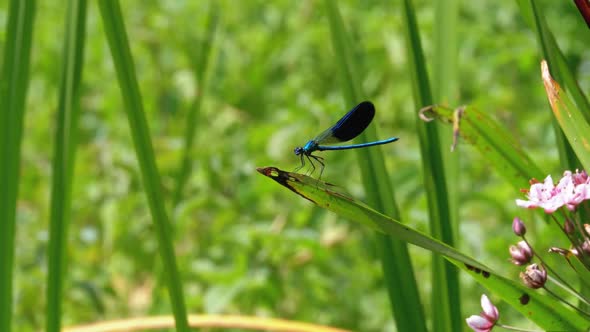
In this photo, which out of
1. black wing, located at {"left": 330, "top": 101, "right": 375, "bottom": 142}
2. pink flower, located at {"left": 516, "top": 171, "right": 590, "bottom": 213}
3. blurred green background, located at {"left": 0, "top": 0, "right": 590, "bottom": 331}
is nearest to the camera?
pink flower, located at {"left": 516, "top": 171, "right": 590, "bottom": 213}

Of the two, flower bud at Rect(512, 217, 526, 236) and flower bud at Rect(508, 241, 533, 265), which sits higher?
flower bud at Rect(512, 217, 526, 236)

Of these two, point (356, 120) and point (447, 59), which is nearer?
point (356, 120)

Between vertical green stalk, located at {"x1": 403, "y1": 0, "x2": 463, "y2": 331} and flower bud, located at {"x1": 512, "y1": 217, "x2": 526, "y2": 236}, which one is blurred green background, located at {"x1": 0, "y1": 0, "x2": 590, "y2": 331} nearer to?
vertical green stalk, located at {"x1": 403, "y1": 0, "x2": 463, "y2": 331}

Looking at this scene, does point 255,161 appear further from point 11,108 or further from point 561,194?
point 561,194

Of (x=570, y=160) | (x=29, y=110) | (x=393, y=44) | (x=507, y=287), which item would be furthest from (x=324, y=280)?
(x=29, y=110)

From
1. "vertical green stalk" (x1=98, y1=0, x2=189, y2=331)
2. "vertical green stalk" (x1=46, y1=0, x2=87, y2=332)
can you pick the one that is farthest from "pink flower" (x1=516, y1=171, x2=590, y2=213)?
"vertical green stalk" (x1=46, y1=0, x2=87, y2=332)

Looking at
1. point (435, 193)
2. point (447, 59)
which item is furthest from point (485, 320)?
point (447, 59)

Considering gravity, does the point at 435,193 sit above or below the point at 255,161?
below

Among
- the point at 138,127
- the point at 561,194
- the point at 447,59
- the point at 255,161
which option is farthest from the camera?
the point at 255,161
